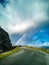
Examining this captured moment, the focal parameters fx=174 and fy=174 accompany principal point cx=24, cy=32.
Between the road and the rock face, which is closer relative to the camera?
the road

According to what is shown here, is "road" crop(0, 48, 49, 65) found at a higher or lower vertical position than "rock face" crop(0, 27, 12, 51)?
lower

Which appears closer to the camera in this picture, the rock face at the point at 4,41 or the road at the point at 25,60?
the road at the point at 25,60

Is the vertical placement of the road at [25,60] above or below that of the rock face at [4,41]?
below

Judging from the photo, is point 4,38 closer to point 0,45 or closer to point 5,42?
point 5,42

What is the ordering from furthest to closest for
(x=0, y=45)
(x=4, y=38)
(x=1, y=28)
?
(x=4, y=38) < (x=1, y=28) < (x=0, y=45)

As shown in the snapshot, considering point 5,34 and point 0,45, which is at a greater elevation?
point 5,34

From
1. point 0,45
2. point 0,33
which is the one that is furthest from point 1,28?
point 0,45

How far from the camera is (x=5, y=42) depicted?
5094 inches

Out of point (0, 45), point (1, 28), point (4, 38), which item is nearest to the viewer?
point (0, 45)

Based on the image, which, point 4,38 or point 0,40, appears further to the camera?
point 4,38

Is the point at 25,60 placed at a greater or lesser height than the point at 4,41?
lesser

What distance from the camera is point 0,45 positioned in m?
112

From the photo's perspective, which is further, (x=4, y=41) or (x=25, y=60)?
(x=4, y=41)

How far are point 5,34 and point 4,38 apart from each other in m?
3.28
